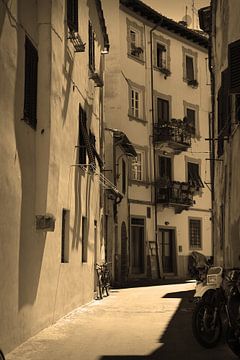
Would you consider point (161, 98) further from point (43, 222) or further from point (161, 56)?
point (43, 222)

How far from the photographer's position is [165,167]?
3156cm

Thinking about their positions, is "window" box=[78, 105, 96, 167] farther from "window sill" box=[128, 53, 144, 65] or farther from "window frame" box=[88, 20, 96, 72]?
"window sill" box=[128, 53, 144, 65]

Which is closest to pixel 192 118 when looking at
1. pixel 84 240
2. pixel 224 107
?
pixel 84 240

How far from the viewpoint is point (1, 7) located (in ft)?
26.1

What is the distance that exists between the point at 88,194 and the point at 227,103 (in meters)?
5.16

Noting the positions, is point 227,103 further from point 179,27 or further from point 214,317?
point 179,27

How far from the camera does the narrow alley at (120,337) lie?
830 centimetres

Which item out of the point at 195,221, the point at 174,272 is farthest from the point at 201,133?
the point at 174,272

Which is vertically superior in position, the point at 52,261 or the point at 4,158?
the point at 4,158

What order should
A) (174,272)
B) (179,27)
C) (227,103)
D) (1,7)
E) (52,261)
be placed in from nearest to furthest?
(1,7) → (52,261) → (227,103) → (174,272) → (179,27)

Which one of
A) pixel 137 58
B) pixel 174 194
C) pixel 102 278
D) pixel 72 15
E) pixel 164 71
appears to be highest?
pixel 137 58

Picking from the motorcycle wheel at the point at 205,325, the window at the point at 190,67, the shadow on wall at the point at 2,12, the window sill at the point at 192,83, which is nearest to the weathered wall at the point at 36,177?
the shadow on wall at the point at 2,12

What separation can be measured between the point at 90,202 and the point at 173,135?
1458cm

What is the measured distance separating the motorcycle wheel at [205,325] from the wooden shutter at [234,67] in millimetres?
4383
